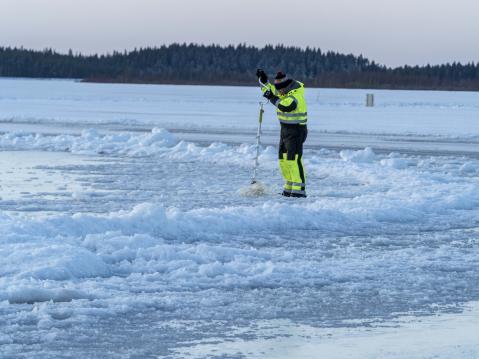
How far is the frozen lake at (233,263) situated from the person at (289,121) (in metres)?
0.39

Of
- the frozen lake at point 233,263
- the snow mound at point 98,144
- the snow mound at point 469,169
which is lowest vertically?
the snow mound at point 98,144

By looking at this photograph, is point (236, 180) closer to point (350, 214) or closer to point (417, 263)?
point (350, 214)

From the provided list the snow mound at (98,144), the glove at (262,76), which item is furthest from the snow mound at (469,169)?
the snow mound at (98,144)

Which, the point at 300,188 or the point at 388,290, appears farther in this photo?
the point at 300,188

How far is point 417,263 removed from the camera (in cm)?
857

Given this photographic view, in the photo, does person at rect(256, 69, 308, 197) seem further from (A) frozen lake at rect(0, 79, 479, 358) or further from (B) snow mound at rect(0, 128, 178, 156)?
(B) snow mound at rect(0, 128, 178, 156)

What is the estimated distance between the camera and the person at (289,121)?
13.7 meters

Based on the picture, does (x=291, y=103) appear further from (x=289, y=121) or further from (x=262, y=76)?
(x=262, y=76)

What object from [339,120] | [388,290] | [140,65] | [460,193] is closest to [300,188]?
[460,193]

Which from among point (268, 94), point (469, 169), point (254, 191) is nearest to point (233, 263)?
point (254, 191)

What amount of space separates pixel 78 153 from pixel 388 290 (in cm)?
1445

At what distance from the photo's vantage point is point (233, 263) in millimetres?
8070

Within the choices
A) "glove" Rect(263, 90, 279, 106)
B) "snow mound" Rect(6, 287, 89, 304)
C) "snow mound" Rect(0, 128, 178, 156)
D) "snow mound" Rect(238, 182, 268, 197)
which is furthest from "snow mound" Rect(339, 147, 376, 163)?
"snow mound" Rect(6, 287, 89, 304)

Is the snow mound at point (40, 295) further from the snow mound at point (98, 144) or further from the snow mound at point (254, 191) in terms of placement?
the snow mound at point (98, 144)
